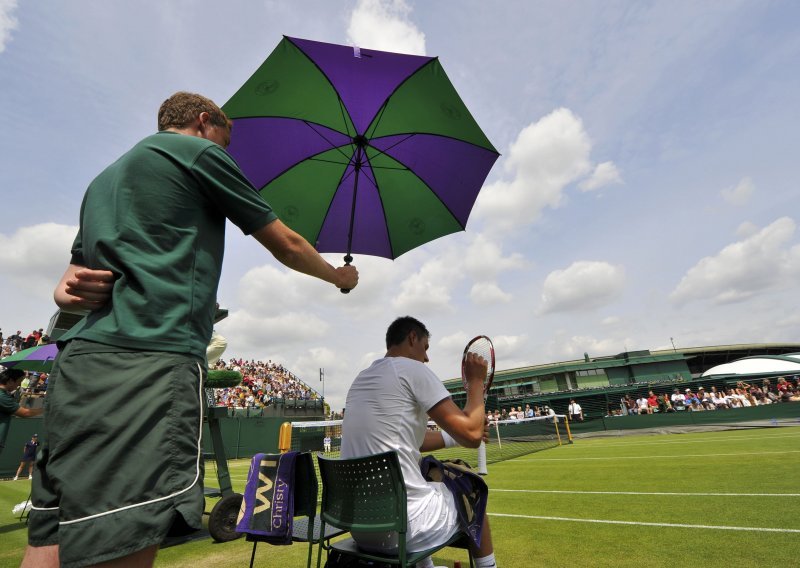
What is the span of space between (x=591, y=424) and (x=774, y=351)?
6383cm

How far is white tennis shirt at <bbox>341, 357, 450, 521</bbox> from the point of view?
249 cm

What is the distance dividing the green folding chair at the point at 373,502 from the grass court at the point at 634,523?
210 cm

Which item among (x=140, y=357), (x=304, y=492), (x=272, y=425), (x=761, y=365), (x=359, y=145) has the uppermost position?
(x=761, y=365)

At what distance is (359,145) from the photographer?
5180 millimetres

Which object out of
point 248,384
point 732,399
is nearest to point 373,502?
point 732,399

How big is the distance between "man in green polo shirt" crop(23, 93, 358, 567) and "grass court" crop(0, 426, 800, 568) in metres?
3.65

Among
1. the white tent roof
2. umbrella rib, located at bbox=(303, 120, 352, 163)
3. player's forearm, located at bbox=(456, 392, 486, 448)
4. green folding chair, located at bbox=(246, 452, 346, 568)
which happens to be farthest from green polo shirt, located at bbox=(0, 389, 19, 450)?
the white tent roof

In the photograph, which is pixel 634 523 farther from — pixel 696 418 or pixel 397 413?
pixel 696 418

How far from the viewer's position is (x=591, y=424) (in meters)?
24.0

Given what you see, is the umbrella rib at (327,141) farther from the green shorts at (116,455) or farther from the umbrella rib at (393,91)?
the green shorts at (116,455)

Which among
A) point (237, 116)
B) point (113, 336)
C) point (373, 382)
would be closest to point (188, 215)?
point (113, 336)

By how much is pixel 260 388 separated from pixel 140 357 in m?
35.5

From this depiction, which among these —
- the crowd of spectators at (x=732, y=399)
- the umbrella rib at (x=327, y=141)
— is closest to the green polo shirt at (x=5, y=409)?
the umbrella rib at (x=327, y=141)

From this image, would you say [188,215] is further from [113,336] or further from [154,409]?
[154,409]
